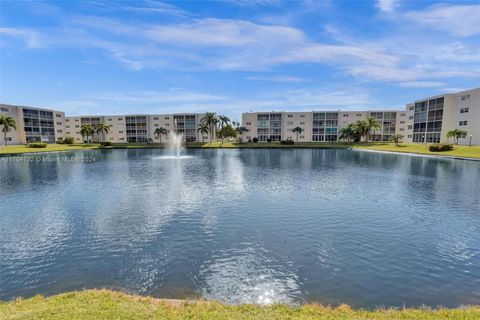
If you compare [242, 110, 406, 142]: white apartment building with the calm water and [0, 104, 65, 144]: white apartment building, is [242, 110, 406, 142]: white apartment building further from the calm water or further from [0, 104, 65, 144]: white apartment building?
the calm water

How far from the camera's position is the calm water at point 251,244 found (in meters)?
9.20

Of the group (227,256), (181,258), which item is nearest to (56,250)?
(181,258)

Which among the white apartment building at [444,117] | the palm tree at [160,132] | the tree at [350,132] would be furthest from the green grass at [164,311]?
the palm tree at [160,132]

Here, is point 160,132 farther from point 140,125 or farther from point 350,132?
point 350,132

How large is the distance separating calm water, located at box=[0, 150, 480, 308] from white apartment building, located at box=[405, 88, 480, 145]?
2421 inches

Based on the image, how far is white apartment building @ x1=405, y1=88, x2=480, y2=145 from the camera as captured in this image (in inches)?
2709

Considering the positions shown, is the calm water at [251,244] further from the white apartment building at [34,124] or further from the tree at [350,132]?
the white apartment building at [34,124]

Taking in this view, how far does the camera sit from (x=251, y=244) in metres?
12.8

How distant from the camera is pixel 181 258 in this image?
1141 centimetres

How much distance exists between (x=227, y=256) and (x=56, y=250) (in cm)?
823

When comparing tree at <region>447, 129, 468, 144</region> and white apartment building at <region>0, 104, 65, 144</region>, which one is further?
white apartment building at <region>0, 104, 65, 144</region>

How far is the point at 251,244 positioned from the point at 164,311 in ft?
21.9

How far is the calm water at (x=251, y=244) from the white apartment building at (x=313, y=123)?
96862mm

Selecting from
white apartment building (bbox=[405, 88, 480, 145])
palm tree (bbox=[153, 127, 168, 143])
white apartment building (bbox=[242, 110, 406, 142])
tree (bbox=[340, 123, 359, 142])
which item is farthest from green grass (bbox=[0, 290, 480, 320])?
white apartment building (bbox=[242, 110, 406, 142])
